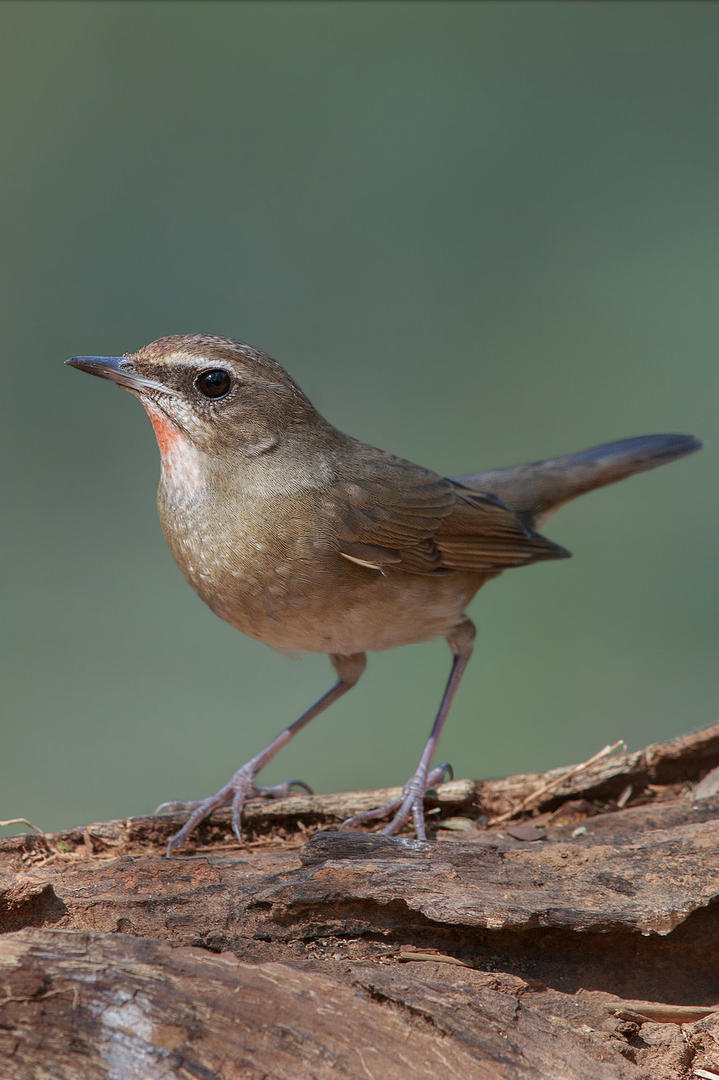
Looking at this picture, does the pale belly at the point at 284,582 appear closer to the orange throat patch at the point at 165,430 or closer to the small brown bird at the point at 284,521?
the small brown bird at the point at 284,521

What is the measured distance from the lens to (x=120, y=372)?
14.6 feet

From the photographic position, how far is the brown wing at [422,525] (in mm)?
4816

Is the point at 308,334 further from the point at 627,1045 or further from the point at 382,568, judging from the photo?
the point at 627,1045

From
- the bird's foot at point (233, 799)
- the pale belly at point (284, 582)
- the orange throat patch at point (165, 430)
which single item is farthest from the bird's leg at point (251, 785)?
the orange throat patch at point (165, 430)

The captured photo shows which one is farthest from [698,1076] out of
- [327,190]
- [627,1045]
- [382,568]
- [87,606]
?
[327,190]

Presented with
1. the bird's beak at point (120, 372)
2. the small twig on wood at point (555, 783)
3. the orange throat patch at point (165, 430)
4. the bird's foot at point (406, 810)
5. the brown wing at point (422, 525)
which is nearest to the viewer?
the bird's beak at point (120, 372)

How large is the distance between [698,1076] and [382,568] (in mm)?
2366

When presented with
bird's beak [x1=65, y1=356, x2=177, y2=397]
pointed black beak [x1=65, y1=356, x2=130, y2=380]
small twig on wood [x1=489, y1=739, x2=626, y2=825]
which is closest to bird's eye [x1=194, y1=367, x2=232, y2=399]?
bird's beak [x1=65, y1=356, x2=177, y2=397]

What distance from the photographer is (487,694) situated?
8297 millimetres

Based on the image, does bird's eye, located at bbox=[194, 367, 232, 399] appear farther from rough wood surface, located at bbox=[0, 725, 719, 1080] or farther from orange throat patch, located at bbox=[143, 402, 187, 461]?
rough wood surface, located at bbox=[0, 725, 719, 1080]

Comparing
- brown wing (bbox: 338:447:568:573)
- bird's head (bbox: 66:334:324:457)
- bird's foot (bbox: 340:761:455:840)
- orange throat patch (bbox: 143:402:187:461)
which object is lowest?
bird's foot (bbox: 340:761:455:840)

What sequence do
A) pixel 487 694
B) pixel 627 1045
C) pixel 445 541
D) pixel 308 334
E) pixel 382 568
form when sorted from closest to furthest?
pixel 627 1045 → pixel 382 568 → pixel 445 541 → pixel 487 694 → pixel 308 334

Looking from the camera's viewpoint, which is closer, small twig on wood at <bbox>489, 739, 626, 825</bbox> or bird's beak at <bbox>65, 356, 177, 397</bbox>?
bird's beak at <bbox>65, 356, 177, 397</bbox>

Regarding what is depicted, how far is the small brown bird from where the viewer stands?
4.49 m
